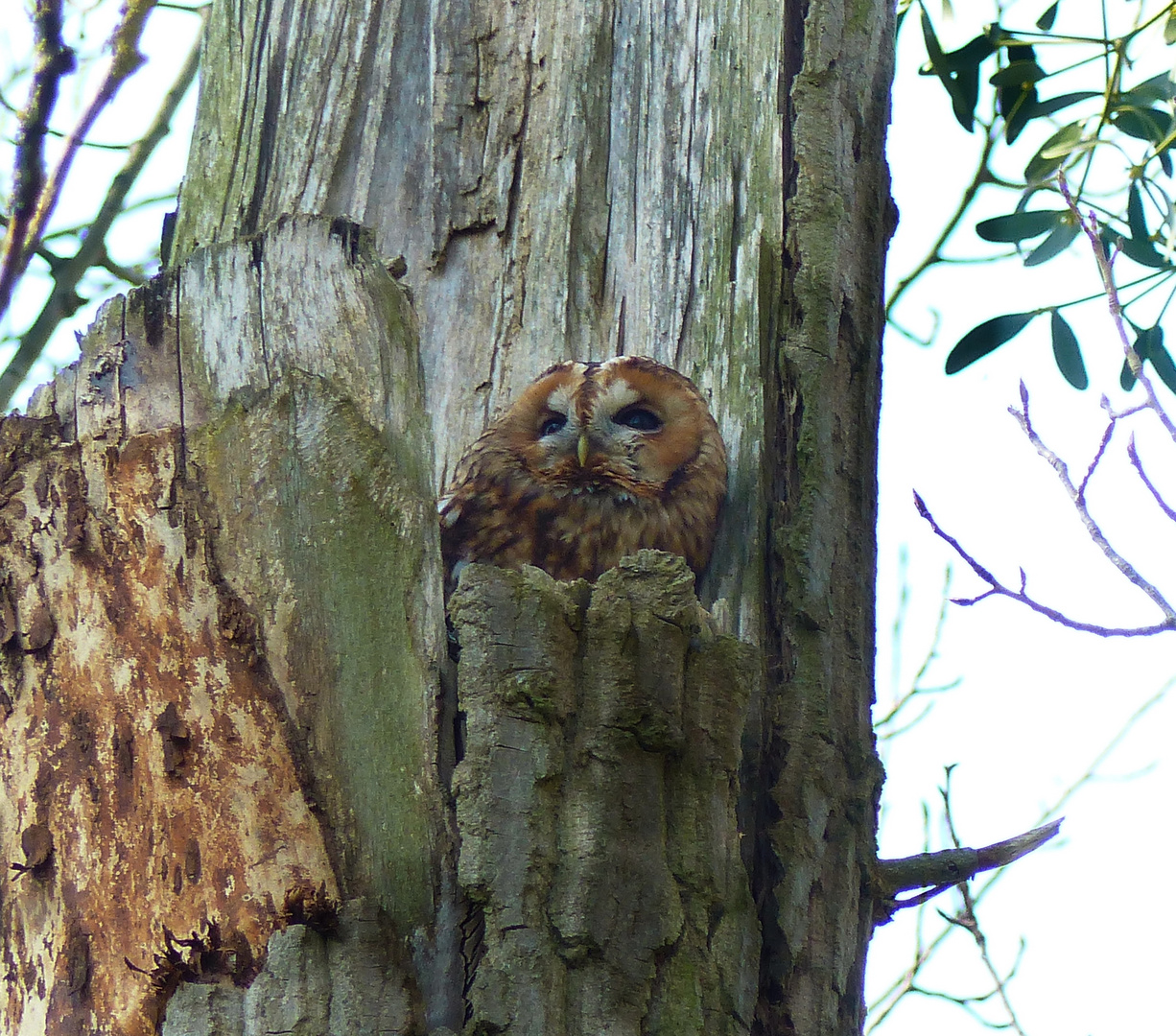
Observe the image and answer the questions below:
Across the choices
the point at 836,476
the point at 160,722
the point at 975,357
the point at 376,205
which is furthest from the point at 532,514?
the point at 160,722

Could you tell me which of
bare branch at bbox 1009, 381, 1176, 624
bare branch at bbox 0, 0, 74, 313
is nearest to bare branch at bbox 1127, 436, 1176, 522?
bare branch at bbox 1009, 381, 1176, 624

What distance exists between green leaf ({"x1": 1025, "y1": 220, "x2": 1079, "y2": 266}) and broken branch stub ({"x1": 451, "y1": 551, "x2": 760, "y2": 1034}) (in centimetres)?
160

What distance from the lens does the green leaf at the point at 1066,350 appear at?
2.60 metres

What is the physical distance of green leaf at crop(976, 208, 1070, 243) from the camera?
8.67 feet

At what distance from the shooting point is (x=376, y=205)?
2.20 metres

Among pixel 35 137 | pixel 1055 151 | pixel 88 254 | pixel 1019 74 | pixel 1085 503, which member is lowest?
pixel 1085 503

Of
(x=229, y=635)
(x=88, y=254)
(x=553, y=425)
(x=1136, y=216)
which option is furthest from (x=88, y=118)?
(x=1136, y=216)

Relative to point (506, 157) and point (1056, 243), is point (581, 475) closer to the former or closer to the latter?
point (506, 157)

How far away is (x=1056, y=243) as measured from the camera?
104 inches

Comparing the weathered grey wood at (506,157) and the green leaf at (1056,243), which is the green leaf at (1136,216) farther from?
the weathered grey wood at (506,157)

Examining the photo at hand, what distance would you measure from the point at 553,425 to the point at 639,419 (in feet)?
0.51

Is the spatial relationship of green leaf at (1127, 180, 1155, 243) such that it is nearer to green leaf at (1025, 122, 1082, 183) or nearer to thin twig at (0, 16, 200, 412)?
green leaf at (1025, 122, 1082, 183)

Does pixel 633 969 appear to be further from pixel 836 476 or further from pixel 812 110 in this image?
pixel 812 110

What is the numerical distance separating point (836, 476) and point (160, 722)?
913mm
